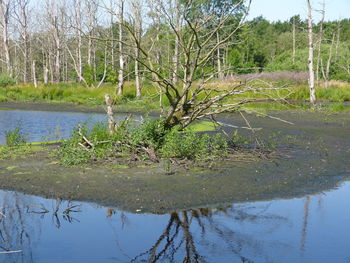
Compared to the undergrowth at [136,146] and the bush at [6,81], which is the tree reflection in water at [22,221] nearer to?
the undergrowth at [136,146]

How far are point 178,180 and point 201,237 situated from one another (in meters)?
2.57

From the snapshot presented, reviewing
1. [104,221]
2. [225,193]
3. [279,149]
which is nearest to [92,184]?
[104,221]

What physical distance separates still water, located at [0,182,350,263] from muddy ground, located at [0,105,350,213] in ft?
1.09

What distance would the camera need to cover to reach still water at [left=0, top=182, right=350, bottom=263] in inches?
219

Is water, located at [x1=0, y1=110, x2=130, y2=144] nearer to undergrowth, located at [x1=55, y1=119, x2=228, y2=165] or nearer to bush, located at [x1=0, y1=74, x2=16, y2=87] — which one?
undergrowth, located at [x1=55, y1=119, x2=228, y2=165]

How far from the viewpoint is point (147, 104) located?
1211 centimetres

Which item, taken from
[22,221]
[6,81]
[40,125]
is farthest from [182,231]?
[6,81]

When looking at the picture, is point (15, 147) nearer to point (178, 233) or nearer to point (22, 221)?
point (22, 221)

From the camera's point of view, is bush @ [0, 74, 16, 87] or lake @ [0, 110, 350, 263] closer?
lake @ [0, 110, 350, 263]

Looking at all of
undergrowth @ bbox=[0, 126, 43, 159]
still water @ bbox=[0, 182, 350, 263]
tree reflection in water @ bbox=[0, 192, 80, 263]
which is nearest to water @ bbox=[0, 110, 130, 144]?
undergrowth @ bbox=[0, 126, 43, 159]

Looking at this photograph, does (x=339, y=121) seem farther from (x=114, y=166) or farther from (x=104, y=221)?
(x=104, y=221)

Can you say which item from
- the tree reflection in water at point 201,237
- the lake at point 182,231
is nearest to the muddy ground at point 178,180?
the lake at point 182,231

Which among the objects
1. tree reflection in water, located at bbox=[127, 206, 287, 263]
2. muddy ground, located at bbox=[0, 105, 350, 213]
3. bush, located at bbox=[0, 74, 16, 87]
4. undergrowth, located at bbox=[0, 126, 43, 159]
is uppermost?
bush, located at bbox=[0, 74, 16, 87]

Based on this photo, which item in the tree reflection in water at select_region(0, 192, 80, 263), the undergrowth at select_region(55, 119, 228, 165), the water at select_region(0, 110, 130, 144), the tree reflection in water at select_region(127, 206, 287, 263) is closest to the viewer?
the tree reflection in water at select_region(127, 206, 287, 263)
